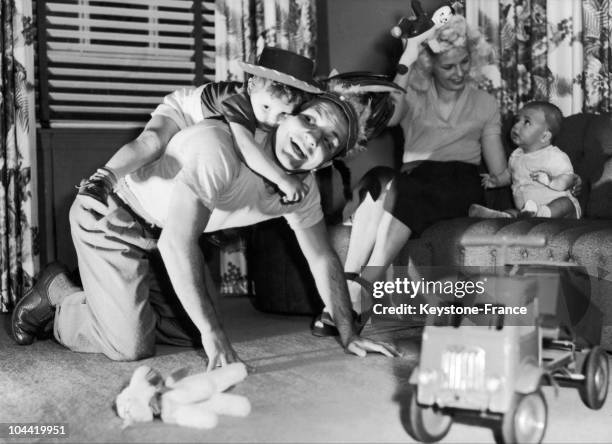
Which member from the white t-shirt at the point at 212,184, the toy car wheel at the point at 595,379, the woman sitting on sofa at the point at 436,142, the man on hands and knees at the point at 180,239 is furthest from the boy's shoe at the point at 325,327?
the toy car wheel at the point at 595,379

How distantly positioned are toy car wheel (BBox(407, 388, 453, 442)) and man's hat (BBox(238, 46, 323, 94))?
0.90 meters

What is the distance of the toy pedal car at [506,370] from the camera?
143cm

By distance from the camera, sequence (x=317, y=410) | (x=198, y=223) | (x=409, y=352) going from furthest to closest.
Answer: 1. (x=409, y=352)
2. (x=198, y=223)
3. (x=317, y=410)

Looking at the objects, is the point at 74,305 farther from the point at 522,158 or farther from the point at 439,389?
the point at 522,158

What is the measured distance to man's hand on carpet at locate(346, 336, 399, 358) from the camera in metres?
2.30

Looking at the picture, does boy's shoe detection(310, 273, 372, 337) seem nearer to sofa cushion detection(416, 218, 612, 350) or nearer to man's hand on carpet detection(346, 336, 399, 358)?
sofa cushion detection(416, 218, 612, 350)

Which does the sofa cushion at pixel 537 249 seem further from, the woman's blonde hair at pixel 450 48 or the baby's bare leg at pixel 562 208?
the woman's blonde hair at pixel 450 48

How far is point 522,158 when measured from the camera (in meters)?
3.06

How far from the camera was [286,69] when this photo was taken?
2121 mm

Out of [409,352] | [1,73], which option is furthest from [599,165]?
[1,73]

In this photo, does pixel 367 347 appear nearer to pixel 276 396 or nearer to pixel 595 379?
pixel 276 396

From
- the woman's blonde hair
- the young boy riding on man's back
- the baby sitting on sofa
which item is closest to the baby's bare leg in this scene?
the baby sitting on sofa

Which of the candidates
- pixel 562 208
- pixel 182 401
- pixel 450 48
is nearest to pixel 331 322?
pixel 562 208

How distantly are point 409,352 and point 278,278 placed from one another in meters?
0.87
